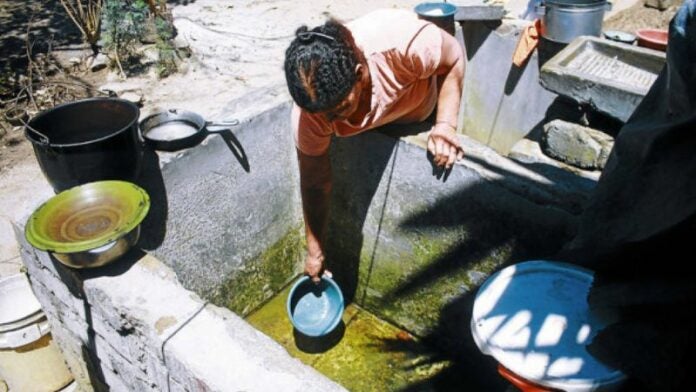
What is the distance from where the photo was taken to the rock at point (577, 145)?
3301 millimetres

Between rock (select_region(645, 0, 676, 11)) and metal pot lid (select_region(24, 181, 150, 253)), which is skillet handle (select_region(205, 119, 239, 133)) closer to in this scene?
metal pot lid (select_region(24, 181, 150, 253))

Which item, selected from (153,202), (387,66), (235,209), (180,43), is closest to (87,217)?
(153,202)

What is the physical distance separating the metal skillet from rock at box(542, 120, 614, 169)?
2.16 metres

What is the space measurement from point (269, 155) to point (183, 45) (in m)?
3.81

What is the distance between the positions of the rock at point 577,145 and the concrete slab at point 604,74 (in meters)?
0.25

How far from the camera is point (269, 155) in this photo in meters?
3.75

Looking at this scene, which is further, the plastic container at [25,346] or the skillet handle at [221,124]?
the skillet handle at [221,124]

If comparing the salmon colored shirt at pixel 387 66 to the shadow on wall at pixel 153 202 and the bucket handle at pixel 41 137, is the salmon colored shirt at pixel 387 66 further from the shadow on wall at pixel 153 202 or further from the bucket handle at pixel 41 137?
the bucket handle at pixel 41 137

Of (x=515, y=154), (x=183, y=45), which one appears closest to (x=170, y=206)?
(x=515, y=154)

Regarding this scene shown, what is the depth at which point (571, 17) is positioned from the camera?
4.73 metres

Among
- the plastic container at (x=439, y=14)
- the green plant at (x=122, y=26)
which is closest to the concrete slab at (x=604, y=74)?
the plastic container at (x=439, y=14)

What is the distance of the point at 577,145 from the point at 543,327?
5.95ft

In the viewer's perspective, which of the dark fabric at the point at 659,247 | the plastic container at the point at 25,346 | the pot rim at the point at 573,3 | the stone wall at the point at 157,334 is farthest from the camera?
the pot rim at the point at 573,3

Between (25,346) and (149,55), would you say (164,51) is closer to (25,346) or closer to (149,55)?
(149,55)
